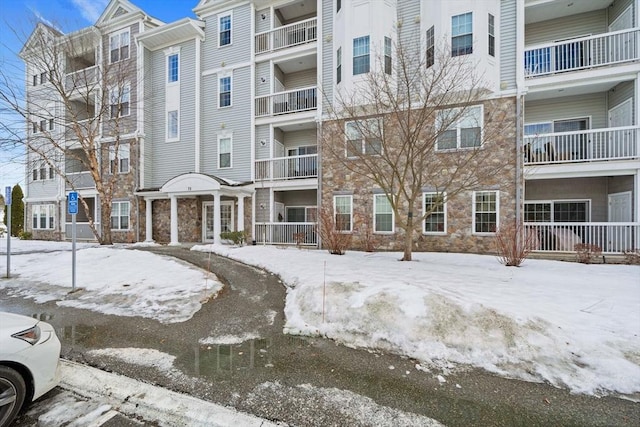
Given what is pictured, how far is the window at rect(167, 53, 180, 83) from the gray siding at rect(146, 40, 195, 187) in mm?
355

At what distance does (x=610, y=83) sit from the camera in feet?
36.1

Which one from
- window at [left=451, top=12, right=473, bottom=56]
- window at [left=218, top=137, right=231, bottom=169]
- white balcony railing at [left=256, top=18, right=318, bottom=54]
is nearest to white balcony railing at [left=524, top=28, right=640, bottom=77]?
window at [left=451, top=12, right=473, bottom=56]

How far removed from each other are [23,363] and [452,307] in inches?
207

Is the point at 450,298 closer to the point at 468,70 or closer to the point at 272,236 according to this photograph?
the point at 468,70

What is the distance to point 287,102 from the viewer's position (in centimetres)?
1529

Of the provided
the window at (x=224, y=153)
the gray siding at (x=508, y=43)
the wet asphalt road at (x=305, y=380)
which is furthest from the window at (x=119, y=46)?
the gray siding at (x=508, y=43)

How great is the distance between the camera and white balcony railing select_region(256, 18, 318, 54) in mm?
15023

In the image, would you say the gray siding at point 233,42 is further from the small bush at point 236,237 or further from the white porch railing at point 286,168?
the small bush at point 236,237

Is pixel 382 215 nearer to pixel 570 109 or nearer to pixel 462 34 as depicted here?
pixel 462 34

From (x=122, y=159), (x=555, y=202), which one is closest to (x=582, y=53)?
(x=555, y=202)

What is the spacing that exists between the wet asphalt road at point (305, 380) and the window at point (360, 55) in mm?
11344

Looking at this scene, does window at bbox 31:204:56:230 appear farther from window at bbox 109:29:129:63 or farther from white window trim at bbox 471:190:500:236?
white window trim at bbox 471:190:500:236

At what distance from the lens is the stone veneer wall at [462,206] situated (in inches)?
452

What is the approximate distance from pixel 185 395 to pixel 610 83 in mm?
16236
